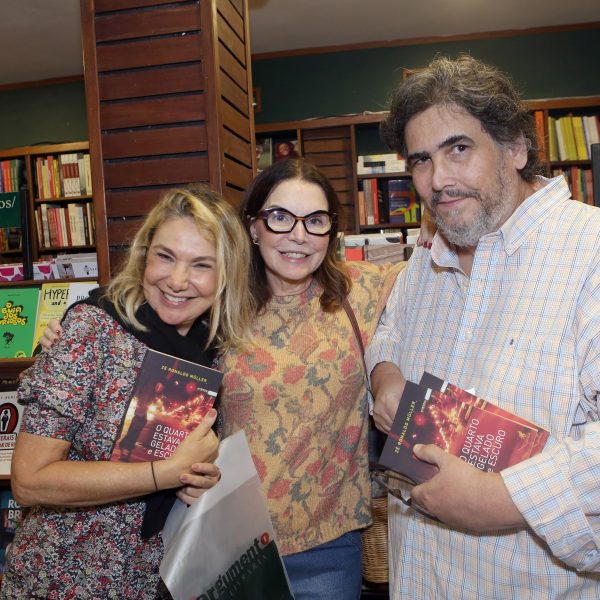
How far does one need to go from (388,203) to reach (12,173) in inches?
144

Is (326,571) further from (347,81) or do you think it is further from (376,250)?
(347,81)

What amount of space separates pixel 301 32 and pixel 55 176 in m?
2.67

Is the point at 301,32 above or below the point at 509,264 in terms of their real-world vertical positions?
above

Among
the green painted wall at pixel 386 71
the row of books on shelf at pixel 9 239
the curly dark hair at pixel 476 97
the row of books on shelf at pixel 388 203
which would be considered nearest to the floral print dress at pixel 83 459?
the curly dark hair at pixel 476 97

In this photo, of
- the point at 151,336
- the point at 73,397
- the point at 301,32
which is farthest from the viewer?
the point at 301,32

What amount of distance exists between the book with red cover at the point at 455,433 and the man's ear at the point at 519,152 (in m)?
0.58

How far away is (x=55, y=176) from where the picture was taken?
19.2ft

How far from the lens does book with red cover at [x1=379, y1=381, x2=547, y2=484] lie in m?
1.09

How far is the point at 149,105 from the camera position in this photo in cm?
261

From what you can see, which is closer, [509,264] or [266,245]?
[509,264]

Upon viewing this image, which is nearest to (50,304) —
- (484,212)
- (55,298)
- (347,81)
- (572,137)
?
(55,298)

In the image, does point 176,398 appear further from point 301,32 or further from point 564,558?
point 301,32

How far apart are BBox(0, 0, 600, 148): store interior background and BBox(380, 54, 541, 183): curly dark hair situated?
3.72 m

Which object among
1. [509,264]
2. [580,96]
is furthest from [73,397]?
[580,96]
